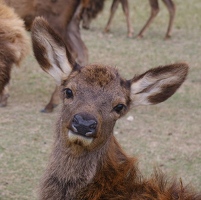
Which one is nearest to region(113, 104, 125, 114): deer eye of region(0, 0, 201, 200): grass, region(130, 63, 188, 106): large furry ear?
region(130, 63, 188, 106): large furry ear

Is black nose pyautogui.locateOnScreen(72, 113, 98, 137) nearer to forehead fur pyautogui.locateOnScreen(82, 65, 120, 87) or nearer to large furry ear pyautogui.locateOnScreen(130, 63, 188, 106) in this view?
forehead fur pyautogui.locateOnScreen(82, 65, 120, 87)

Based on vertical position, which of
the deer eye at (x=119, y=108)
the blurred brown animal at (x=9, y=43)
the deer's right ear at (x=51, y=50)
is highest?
the deer's right ear at (x=51, y=50)

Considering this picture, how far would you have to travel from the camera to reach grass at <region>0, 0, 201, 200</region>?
25.7 ft

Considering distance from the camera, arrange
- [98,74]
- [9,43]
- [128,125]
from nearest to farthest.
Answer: [98,74] < [9,43] < [128,125]

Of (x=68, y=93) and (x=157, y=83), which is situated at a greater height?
(x=68, y=93)

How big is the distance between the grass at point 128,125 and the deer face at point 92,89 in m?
1.75

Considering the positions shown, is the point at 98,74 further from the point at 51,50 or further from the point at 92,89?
the point at 51,50

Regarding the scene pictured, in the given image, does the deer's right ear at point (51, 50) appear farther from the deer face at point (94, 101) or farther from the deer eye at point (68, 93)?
the deer eye at point (68, 93)

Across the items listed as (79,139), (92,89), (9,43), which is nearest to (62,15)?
(9,43)

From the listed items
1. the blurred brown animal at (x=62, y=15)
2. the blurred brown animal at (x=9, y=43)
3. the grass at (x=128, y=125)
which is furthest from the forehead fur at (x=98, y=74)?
the blurred brown animal at (x=62, y=15)

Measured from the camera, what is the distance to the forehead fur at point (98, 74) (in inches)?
195

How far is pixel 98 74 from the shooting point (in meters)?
4.97

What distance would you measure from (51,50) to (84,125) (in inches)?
42.9

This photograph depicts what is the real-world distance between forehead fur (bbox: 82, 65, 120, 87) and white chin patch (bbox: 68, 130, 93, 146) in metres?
0.50
